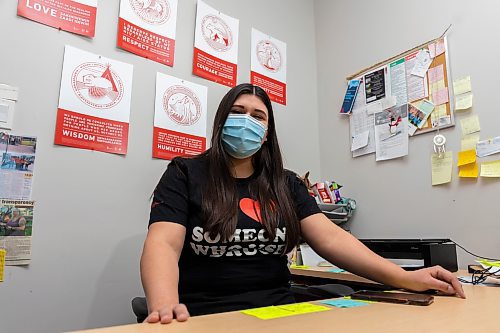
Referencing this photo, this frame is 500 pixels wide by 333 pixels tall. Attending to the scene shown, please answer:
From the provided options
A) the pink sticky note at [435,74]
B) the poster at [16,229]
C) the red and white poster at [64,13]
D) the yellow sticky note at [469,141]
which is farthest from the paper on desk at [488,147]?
the poster at [16,229]

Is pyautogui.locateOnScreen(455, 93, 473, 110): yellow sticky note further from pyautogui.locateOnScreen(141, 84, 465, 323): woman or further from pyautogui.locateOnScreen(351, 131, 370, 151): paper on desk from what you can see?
pyautogui.locateOnScreen(141, 84, 465, 323): woman

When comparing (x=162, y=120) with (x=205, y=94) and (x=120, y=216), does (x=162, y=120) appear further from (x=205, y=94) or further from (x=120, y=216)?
(x=120, y=216)

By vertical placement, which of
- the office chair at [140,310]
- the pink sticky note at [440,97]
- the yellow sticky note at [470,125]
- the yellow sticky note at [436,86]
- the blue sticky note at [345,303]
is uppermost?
the yellow sticky note at [436,86]

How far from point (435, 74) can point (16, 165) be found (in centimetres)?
180

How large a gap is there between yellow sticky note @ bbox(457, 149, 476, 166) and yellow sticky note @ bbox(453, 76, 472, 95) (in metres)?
0.27

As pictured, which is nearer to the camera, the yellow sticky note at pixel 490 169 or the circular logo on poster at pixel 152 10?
the yellow sticky note at pixel 490 169

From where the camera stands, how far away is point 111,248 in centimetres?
150

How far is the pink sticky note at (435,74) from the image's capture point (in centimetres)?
179

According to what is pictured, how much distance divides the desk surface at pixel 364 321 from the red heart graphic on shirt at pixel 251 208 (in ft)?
1.26

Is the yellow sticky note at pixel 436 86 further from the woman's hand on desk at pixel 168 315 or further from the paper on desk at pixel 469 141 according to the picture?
the woman's hand on desk at pixel 168 315

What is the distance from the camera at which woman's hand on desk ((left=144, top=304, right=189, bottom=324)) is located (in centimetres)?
70

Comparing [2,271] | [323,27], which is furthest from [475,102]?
[2,271]

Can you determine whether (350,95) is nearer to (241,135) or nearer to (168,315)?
(241,135)

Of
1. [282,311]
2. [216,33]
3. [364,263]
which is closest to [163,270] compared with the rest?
[282,311]
